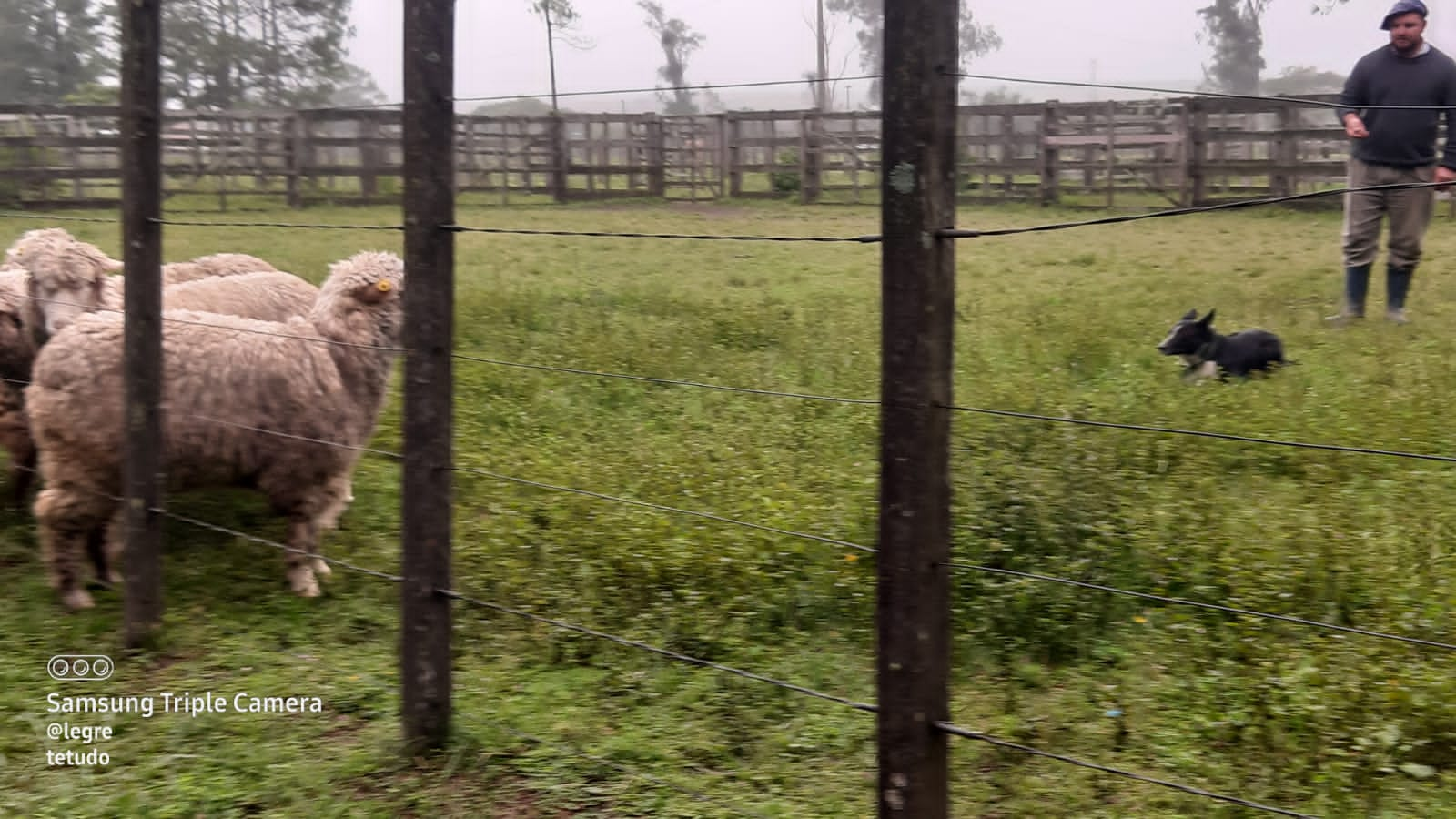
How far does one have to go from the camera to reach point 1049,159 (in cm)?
1580

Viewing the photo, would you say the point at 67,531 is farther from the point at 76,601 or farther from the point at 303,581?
the point at 303,581

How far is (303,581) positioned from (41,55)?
49.2ft

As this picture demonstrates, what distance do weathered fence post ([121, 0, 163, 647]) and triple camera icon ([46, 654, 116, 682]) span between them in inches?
4.9

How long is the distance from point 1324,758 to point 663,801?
1.56 meters

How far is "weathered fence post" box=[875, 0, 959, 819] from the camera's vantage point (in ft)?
7.12

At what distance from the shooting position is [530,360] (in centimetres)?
773

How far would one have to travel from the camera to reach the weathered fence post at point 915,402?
2170 millimetres

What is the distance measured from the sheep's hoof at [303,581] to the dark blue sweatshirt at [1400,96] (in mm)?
5728

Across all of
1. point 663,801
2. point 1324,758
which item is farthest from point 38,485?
point 1324,758

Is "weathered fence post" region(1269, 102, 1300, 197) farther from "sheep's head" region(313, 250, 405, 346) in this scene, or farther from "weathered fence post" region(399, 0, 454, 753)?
"weathered fence post" region(399, 0, 454, 753)

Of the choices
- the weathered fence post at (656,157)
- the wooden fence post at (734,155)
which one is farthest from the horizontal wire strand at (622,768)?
the wooden fence post at (734,155)

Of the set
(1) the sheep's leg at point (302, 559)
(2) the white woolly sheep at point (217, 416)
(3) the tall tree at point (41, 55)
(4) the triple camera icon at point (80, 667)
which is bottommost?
(4) the triple camera icon at point (80, 667)

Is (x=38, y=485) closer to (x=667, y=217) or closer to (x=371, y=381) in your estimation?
(x=371, y=381)

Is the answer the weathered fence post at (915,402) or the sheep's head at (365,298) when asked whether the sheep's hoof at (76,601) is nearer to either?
the sheep's head at (365,298)
